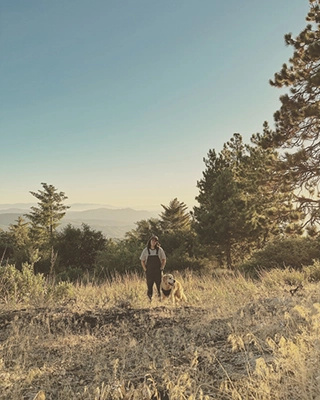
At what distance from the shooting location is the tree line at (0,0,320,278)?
37.8 feet

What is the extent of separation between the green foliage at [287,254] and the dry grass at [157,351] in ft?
36.5

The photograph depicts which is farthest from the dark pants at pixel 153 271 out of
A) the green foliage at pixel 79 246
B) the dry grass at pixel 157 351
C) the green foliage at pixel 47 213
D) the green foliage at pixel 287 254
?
the green foliage at pixel 47 213

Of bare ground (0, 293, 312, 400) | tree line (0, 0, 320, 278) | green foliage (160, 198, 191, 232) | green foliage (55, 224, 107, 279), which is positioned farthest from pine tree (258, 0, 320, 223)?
green foliage (160, 198, 191, 232)

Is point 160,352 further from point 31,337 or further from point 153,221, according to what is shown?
point 153,221

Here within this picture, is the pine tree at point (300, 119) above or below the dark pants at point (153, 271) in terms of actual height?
above

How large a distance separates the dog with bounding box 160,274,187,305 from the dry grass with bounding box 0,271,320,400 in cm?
125

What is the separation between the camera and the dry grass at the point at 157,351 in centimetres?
244

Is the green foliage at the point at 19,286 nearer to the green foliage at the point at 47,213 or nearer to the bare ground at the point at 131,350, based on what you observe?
the bare ground at the point at 131,350

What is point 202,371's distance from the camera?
2.88 meters

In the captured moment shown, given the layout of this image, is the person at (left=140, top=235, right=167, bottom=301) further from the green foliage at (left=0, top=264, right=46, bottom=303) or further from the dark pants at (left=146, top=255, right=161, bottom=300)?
the green foliage at (left=0, top=264, right=46, bottom=303)

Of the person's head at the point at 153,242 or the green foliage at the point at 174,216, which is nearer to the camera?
the person's head at the point at 153,242

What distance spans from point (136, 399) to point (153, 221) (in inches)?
1475

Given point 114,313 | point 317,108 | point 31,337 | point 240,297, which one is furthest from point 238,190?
point 31,337

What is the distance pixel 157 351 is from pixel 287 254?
14900 millimetres
